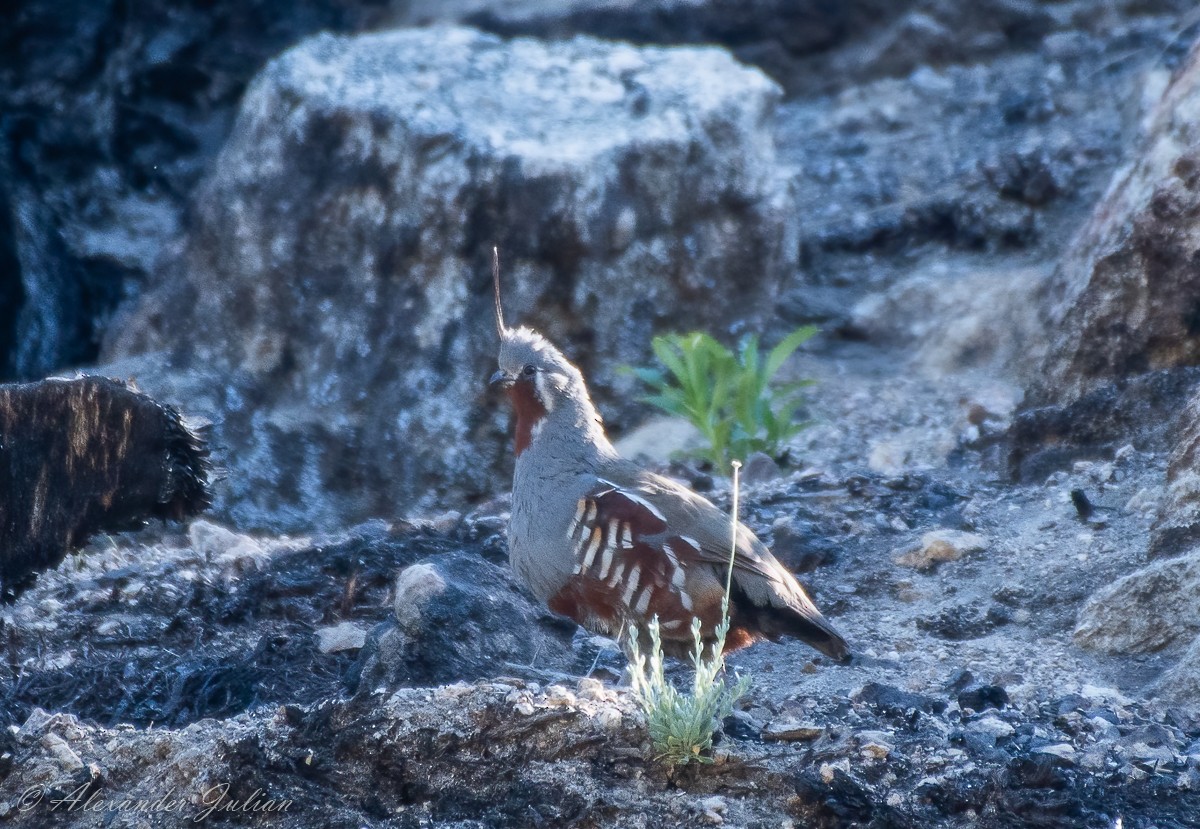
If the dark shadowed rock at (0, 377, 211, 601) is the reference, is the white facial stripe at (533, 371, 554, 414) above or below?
above

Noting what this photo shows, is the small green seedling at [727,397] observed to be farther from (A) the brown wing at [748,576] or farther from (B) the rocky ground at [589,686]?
(A) the brown wing at [748,576]

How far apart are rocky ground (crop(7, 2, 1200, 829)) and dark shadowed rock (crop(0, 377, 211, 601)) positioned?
0.17 meters

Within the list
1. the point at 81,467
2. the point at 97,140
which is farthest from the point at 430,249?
the point at 97,140

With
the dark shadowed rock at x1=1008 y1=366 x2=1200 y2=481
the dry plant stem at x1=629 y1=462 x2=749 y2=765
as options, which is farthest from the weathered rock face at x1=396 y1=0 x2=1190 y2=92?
the dry plant stem at x1=629 y1=462 x2=749 y2=765

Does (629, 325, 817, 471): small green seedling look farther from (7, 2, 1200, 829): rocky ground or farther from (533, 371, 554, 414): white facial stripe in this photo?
(533, 371, 554, 414): white facial stripe

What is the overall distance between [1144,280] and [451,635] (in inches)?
140

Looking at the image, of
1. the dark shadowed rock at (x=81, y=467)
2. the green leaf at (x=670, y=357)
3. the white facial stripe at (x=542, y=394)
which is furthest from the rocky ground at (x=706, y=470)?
the white facial stripe at (x=542, y=394)

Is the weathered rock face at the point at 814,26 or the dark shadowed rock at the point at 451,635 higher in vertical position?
the weathered rock face at the point at 814,26

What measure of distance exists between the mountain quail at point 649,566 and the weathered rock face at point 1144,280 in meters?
2.27

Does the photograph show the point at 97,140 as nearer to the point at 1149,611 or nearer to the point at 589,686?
the point at 589,686

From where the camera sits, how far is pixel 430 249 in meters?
7.44

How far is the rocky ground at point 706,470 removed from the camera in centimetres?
370

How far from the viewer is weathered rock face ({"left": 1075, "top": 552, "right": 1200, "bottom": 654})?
4.23m

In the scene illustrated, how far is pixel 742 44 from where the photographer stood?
33.8 feet
